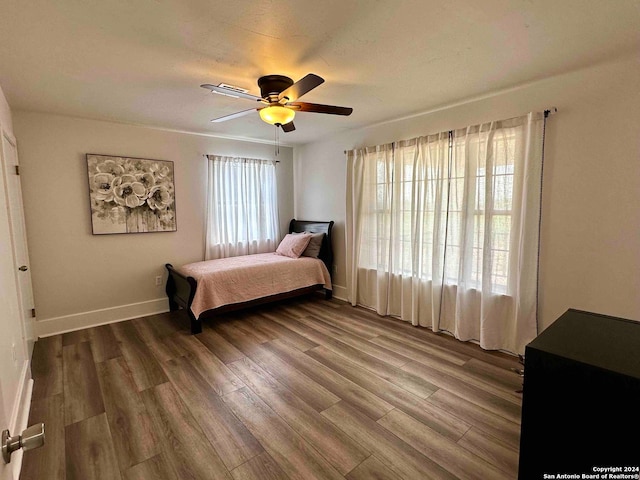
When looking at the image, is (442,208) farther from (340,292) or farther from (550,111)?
(340,292)

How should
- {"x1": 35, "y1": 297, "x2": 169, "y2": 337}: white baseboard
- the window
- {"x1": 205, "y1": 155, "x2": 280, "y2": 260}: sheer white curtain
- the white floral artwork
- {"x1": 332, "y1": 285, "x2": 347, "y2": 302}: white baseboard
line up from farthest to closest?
{"x1": 332, "y1": 285, "x2": 347, "y2": 302}: white baseboard, {"x1": 205, "y1": 155, "x2": 280, "y2": 260}: sheer white curtain, the white floral artwork, {"x1": 35, "y1": 297, "x2": 169, "y2": 337}: white baseboard, the window

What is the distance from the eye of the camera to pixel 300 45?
199 centimetres

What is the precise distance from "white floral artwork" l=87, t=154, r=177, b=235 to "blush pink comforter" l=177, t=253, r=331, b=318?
0.76 meters

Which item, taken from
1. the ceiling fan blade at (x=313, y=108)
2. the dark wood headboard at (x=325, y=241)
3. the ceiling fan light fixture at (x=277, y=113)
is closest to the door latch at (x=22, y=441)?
the ceiling fan light fixture at (x=277, y=113)

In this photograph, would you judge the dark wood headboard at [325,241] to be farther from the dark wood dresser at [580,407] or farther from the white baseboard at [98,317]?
the dark wood dresser at [580,407]

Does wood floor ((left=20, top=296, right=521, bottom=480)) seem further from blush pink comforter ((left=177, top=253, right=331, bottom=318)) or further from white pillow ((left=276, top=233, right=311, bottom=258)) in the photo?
white pillow ((left=276, top=233, right=311, bottom=258))

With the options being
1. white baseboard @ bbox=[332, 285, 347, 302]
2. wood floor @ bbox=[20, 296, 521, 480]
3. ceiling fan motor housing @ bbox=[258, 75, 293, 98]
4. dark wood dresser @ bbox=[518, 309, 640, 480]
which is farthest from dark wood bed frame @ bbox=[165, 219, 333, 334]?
dark wood dresser @ bbox=[518, 309, 640, 480]

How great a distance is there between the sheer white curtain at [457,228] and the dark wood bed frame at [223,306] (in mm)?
595

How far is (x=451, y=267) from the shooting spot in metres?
3.30

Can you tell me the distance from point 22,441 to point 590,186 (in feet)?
11.2

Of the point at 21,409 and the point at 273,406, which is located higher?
the point at 21,409

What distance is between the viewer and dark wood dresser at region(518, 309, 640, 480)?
74 cm

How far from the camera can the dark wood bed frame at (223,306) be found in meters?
3.50

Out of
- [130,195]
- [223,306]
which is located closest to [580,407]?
[223,306]
